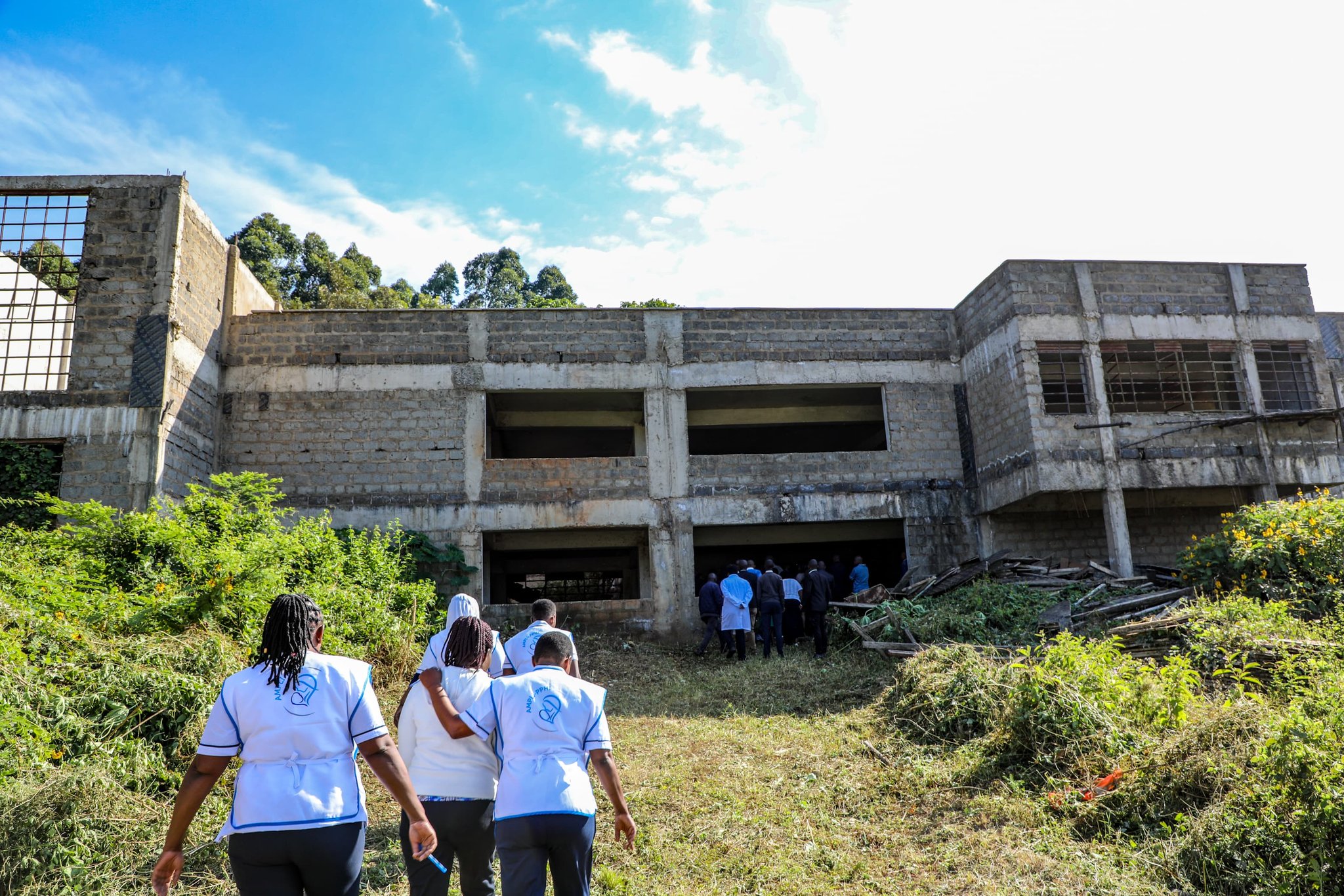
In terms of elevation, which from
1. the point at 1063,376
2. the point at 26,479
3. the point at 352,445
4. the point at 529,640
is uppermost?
the point at 1063,376

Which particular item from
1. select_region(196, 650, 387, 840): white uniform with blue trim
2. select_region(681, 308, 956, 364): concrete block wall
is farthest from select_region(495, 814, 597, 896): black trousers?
select_region(681, 308, 956, 364): concrete block wall

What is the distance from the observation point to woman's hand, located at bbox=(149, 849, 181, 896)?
307 centimetres

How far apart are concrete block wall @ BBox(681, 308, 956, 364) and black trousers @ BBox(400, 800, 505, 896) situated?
12.3m

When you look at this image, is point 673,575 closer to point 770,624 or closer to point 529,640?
point 770,624

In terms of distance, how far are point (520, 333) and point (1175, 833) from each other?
1249 cm

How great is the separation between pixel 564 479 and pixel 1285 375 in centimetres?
1309

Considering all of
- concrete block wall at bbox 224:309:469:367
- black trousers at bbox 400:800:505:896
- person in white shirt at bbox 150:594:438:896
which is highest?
concrete block wall at bbox 224:309:469:367

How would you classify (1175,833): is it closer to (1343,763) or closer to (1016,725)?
(1343,763)

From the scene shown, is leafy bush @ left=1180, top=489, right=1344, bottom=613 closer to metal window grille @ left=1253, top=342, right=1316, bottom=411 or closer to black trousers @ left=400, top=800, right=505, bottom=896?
metal window grille @ left=1253, top=342, right=1316, bottom=411

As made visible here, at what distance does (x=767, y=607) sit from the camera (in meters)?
13.1

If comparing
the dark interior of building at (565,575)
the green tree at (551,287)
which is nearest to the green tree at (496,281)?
the green tree at (551,287)

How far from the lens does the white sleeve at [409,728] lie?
4.10 metres

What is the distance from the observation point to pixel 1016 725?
6957 millimetres

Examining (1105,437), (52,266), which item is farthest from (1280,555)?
(52,266)
